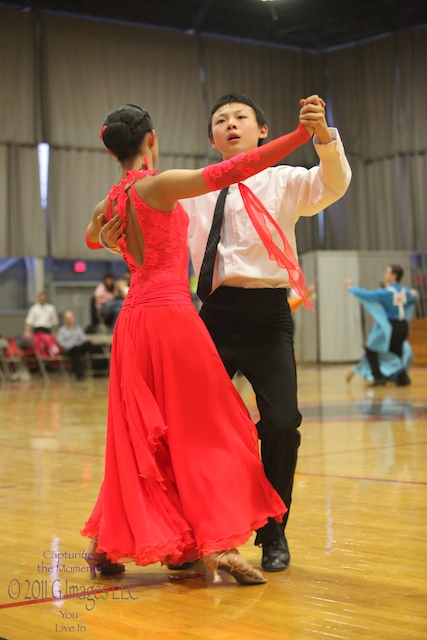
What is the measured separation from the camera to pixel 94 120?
16.2 metres

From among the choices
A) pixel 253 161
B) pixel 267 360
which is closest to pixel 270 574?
pixel 267 360

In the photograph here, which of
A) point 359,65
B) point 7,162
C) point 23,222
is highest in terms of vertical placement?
point 359,65

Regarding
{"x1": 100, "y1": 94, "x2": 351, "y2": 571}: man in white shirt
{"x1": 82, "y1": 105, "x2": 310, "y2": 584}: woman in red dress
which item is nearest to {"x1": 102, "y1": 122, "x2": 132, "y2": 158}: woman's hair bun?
{"x1": 82, "y1": 105, "x2": 310, "y2": 584}: woman in red dress

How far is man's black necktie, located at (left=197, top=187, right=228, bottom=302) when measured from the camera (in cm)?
288

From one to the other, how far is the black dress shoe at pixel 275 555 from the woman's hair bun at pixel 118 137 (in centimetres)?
128

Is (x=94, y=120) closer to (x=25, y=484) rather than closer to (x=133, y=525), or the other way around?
(x=25, y=484)

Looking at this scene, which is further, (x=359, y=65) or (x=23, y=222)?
(x=359, y=65)

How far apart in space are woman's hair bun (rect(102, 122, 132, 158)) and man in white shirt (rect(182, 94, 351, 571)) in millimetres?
344

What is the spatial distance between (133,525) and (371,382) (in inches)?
371

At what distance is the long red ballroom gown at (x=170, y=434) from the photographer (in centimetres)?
253

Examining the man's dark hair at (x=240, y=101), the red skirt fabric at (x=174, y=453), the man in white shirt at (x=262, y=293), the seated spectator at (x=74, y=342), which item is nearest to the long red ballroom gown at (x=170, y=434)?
the red skirt fabric at (x=174, y=453)

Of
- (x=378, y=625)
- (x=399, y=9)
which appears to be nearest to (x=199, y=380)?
(x=378, y=625)

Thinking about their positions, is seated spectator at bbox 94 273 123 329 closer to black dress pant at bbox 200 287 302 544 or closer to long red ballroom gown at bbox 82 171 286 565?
black dress pant at bbox 200 287 302 544

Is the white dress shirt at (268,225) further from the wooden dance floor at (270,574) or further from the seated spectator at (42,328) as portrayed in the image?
the seated spectator at (42,328)
